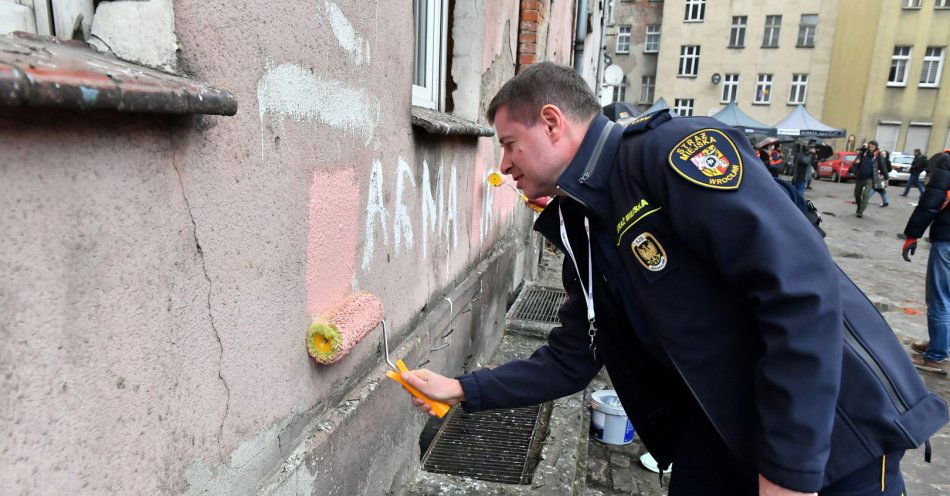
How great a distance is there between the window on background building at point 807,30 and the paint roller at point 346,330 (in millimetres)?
34275

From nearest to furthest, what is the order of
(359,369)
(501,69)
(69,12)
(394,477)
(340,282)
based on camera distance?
(69,12) < (340,282) < (359,369) < (394,477) < (501,69)

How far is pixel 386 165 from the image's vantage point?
2309 millimetres

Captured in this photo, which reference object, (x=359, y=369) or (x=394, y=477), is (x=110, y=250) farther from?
(x=394, y=477)

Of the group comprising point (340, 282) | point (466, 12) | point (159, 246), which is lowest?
point (340, 282)

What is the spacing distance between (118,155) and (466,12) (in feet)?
10.2

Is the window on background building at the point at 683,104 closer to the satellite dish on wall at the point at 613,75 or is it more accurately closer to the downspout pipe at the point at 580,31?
the satellite dish on wall at the point at 613,75

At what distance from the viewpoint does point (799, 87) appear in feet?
98.0

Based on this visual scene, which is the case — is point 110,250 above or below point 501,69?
below

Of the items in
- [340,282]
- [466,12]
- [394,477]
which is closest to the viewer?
[340,282]

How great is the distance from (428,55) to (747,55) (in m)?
32.3

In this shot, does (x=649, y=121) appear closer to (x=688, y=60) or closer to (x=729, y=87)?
(x=729, y=87)

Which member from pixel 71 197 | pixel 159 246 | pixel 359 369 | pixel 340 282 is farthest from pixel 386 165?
pixel 71 197

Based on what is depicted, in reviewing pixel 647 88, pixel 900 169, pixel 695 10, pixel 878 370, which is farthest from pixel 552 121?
A: pixel 647 88

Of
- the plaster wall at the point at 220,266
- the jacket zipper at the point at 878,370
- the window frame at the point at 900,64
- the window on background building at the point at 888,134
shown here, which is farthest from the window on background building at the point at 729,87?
the jacket zipper at the point at 878,370
